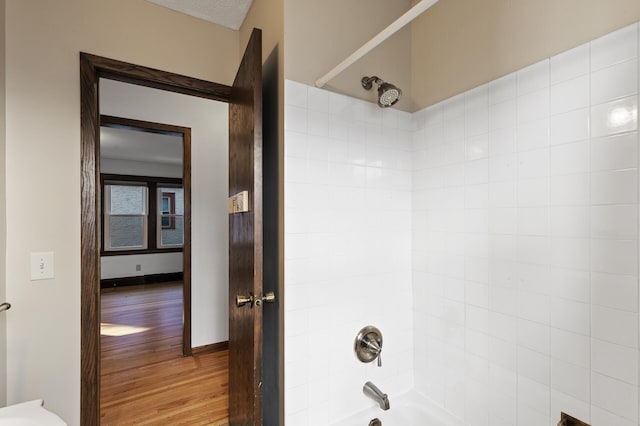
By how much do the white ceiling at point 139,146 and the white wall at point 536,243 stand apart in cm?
363

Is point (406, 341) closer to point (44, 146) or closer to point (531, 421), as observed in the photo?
point (531, 421)

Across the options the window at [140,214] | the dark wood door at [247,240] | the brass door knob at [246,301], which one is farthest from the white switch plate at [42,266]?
the window at [140,214]

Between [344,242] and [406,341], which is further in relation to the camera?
[406,341]

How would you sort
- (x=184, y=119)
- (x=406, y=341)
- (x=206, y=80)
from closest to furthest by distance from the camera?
(x=406, y=341)
(x=206, y=80)
(x=184, y=119)

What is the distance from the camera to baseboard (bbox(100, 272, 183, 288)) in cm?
559

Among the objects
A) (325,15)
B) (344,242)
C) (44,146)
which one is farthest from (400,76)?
(44,146)

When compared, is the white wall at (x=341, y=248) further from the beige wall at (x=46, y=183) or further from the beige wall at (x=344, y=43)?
the beige wall at (x=46, y=183)

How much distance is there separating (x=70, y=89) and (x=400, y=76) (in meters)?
1.67

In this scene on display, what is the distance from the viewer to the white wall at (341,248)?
129 cm

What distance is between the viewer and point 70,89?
1.41 metres

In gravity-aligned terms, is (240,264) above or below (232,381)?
above

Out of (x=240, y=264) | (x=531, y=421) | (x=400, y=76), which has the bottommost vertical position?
(x=531, y=421)

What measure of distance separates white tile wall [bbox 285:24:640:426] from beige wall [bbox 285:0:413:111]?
0.30 feet

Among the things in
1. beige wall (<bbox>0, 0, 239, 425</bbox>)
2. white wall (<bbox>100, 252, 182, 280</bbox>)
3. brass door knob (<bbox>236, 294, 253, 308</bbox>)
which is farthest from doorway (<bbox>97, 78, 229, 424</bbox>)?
brass door knob (<bbox>236, 294, 253, 308</bbox>)
